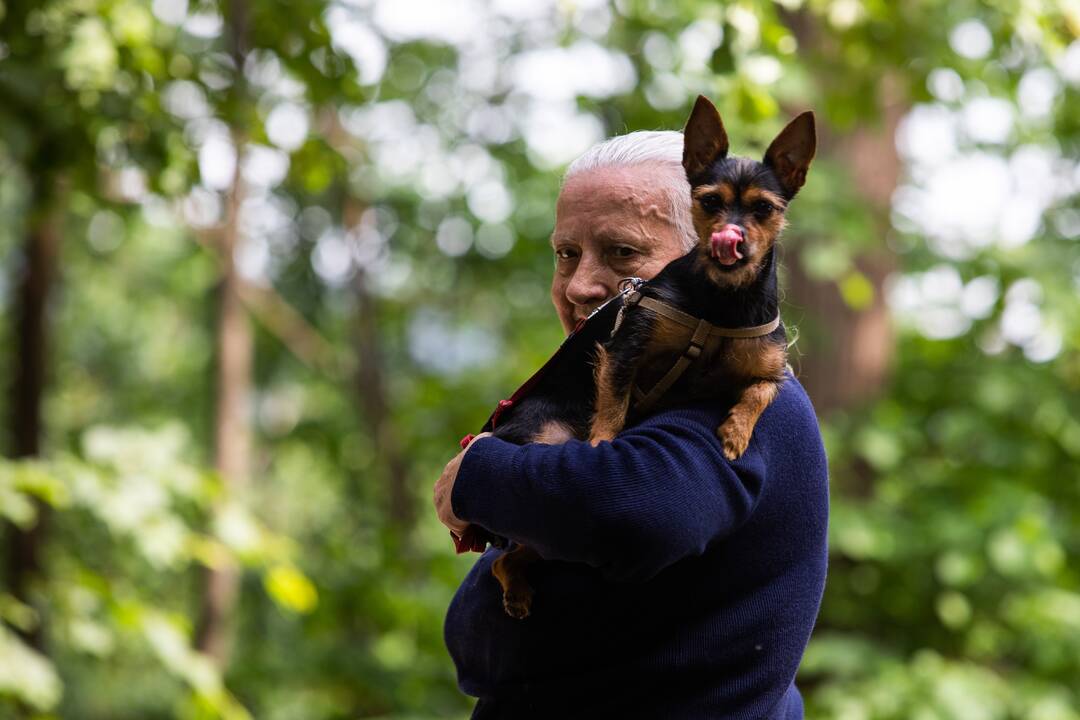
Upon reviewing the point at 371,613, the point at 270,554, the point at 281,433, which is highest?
the point at 270,554

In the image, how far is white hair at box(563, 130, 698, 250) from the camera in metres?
1.95

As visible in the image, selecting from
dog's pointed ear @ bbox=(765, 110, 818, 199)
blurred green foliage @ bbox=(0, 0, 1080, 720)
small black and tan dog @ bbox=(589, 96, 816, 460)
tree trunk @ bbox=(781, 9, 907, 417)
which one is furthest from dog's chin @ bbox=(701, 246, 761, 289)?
tree trunk @ bbox=(781, 9, 907, 417)

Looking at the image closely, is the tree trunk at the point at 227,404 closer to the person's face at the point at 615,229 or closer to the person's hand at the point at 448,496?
the person's face at the point at 615,229

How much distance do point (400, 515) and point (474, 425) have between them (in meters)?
3.68

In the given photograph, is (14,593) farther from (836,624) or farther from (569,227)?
(569,227)

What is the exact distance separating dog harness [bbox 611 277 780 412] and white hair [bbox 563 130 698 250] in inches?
11.1

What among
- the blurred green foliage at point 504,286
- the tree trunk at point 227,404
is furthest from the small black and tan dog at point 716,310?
the tree trunk at point 227,404

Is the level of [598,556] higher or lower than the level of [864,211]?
higher

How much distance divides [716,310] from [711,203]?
15 centimetres

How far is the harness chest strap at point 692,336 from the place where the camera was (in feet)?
5.37

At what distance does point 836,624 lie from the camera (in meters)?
5.99

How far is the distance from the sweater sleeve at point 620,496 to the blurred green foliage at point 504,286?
1803 millimetres

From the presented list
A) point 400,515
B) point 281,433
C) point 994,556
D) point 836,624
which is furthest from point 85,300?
point 994,556

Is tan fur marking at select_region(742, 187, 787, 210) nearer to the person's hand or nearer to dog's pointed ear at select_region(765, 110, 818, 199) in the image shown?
→ dog's pointed ear at select_region(765, 110, 818, 199)
